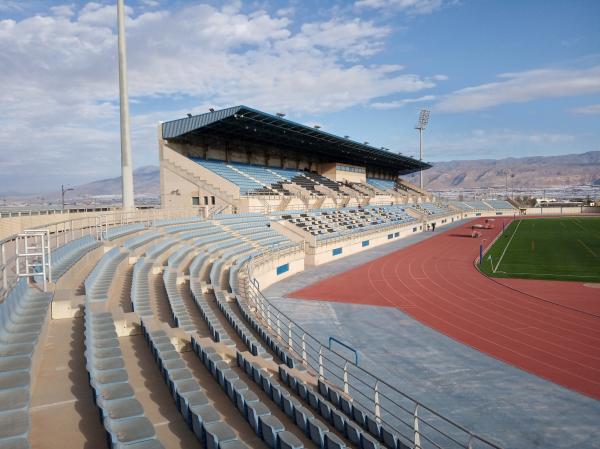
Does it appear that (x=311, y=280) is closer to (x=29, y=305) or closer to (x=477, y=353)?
(x=477, y=353)

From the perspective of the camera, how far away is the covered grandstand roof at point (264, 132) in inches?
1313

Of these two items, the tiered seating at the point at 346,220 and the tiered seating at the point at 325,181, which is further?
the tiered seating at the point at 325,181

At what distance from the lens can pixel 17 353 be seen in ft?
18.2

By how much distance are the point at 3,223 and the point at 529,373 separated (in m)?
19.7

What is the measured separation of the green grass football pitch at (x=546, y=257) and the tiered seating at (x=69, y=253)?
68.3 ft

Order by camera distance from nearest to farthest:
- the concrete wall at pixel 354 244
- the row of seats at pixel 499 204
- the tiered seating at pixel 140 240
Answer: the tiered seating at pixel 140 240 < the concrete wall at pixel 354 244 < the row of seats at pixel 499 204

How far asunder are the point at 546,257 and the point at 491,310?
1640cm

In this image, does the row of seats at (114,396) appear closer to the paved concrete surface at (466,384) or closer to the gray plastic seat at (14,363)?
the gray plastic seat at (14,363)

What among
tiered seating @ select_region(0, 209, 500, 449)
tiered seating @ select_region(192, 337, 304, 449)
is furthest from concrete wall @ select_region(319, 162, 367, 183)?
tiered seating @ select_region(192, 337, 304, 449)

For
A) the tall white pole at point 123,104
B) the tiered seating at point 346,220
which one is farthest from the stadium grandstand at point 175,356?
the tiered seating at point 346,220

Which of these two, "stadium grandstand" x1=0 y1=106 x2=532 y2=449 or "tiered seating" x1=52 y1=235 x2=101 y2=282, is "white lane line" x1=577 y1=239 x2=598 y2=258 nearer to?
"stadium grandstand" x1=0 y1=106 x2=532 y2=449

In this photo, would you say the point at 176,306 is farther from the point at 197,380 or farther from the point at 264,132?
the point at 264,132

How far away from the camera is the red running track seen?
11.8 m

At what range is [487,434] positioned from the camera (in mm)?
8172
